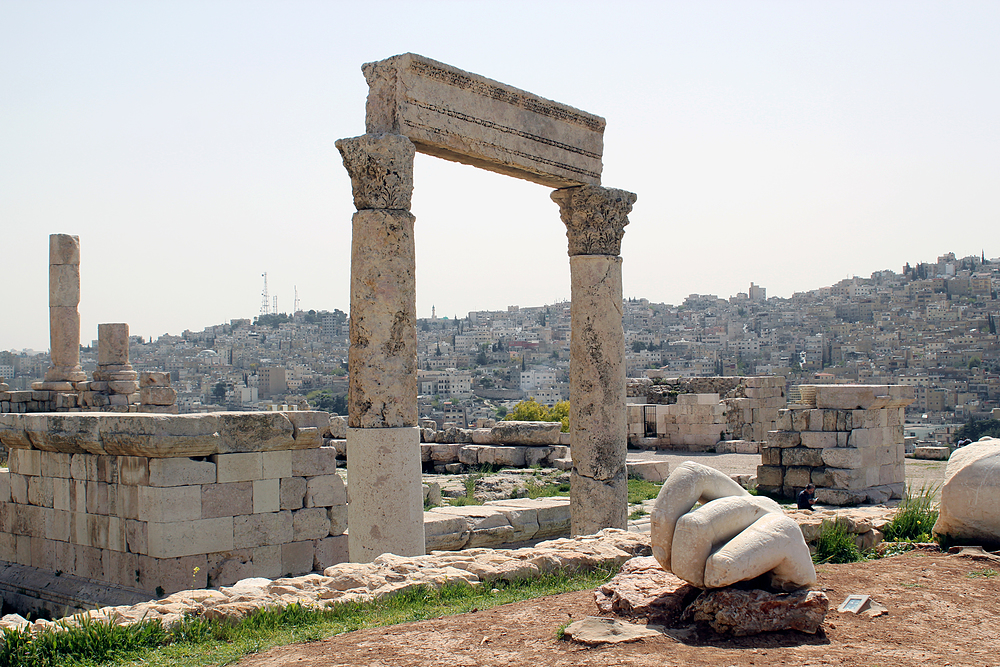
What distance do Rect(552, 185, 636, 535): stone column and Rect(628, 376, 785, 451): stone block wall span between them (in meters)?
13.5

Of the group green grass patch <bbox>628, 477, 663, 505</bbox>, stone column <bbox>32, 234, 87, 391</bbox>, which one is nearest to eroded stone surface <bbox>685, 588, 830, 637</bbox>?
green grass patch <bbox>628, 477, 663, 505</bbox>

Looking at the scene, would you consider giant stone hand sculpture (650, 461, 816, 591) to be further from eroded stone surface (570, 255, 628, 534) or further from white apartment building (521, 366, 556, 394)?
white apartment building (521, 366, 556, 394)

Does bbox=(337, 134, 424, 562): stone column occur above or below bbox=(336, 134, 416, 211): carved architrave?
below

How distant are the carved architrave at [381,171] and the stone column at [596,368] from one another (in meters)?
2.93

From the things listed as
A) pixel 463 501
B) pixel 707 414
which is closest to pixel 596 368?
pixel 463 501

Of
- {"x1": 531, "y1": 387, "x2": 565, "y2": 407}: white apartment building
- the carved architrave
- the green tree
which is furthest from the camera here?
{"x1": 531, "y1": 387, "x2": 565, "y2": 407}: white apartment building

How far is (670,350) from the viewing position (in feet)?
399

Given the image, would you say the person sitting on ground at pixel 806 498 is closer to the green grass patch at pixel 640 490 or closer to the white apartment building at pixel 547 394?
the green grass patch at pixel 640 490

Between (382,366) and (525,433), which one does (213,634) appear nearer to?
(382,366)

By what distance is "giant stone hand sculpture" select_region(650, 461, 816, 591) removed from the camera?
17.5ft

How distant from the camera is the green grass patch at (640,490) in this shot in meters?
14.5

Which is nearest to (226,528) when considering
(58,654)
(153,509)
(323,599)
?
(153,509)

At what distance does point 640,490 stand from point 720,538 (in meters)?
10.1

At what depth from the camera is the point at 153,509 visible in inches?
346
